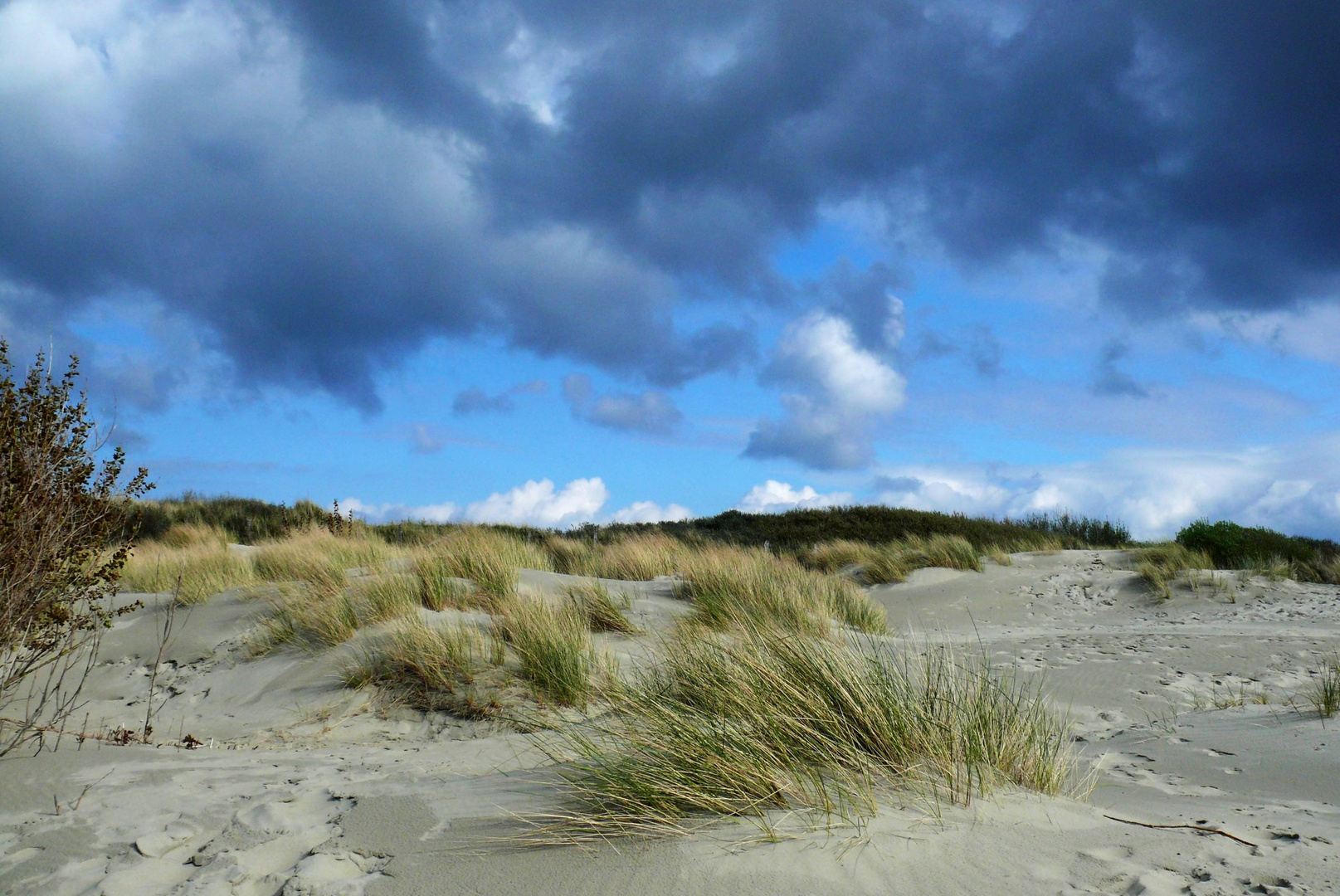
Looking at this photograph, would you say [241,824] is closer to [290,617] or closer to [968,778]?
[968,778]

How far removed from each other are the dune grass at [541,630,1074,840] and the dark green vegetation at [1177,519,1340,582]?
13530 millimetres

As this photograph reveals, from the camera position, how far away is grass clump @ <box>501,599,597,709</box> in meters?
5.62

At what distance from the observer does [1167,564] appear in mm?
13664

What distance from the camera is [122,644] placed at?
7992 mm

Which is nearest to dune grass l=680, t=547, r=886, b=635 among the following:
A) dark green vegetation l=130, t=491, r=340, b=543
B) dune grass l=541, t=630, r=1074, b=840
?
dune grass l=541, t=630, r=1074, b=840

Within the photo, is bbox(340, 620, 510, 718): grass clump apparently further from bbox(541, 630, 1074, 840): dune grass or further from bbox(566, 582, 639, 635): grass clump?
bbox(541, 630, 1074, 840): dune grass

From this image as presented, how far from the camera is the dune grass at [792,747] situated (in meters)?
2.89

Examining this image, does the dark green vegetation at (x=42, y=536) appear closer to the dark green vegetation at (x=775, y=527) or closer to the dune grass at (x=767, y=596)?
the dune grass at (x=767, y=596)

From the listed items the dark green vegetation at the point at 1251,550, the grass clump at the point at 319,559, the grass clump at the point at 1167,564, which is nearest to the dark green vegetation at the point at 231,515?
the grass clump at the point at 319,559

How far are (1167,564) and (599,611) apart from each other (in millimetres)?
10655

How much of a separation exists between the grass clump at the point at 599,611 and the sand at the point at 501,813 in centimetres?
26

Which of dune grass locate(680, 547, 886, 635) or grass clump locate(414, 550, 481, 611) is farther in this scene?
grass clump locate(414, 550, 481, 611)

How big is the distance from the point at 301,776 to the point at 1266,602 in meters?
13.3

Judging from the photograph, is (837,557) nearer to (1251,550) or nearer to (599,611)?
(1251,550)
